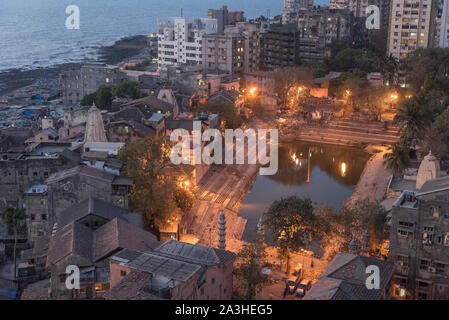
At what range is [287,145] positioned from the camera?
A: 2007 inches

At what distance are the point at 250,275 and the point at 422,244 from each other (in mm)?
6828

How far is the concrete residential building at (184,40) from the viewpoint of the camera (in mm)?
71562

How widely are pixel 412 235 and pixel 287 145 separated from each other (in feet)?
98.5

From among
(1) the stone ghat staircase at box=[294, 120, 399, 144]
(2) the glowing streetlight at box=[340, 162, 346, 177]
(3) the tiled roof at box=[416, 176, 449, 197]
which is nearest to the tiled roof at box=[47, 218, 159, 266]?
(3) the tiled roof at box=[416, 176, 449, 197]

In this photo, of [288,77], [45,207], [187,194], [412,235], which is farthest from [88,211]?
[288,77]

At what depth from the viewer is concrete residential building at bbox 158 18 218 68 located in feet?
235

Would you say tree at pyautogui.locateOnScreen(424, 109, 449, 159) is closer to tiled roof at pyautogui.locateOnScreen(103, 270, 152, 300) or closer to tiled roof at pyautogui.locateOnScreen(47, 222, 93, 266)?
tiled roof at pyautogui.locateOnScreen(47, 222, 93, 266)

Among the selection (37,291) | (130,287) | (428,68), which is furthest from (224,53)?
(130,287)

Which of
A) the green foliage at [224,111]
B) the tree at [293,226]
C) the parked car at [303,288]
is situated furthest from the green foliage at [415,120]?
the parked car at [303,288]

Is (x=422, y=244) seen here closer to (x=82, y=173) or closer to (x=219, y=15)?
(x=82, y=173)

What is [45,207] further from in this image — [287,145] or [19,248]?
[287,145]

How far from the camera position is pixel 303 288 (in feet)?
73.9

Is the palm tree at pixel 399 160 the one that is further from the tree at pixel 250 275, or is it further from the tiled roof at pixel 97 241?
the tiled roof at pixel 97 241

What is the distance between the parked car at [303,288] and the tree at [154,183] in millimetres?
7887
